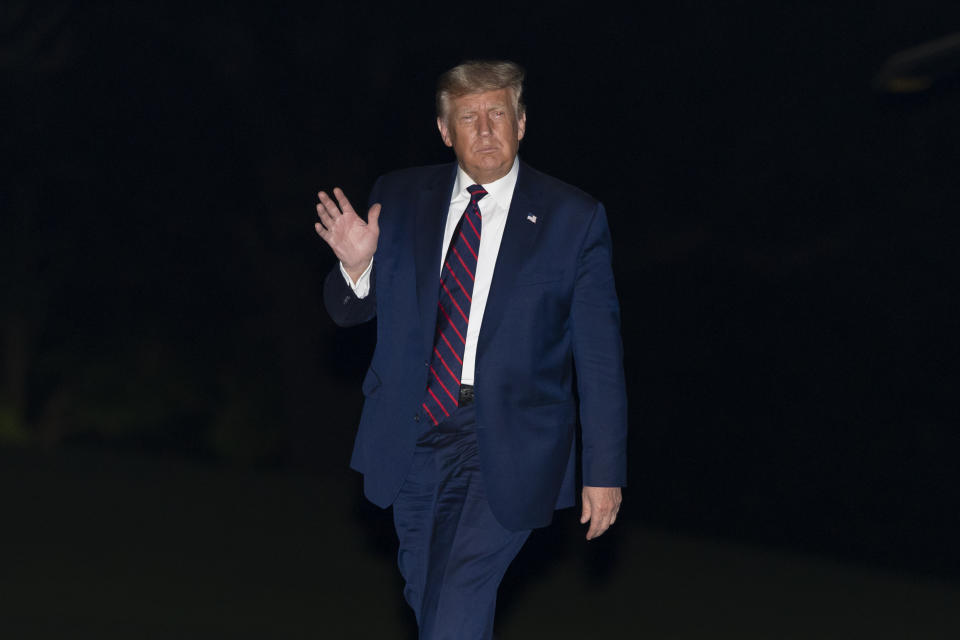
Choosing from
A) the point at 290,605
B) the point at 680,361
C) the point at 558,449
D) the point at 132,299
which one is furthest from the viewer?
the point at 132,299

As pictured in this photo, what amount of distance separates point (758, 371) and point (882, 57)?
2735mm

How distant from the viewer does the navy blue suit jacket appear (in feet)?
14.2

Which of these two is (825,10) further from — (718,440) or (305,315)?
(305,315)

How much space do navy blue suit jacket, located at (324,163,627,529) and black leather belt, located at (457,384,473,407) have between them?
2.8 inches

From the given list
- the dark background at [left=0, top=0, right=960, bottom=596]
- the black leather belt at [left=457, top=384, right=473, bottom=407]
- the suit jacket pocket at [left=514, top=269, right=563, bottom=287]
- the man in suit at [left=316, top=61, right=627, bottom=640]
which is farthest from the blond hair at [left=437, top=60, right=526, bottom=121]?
the dark background at [left=0, top=0, right=960, bottom=596]

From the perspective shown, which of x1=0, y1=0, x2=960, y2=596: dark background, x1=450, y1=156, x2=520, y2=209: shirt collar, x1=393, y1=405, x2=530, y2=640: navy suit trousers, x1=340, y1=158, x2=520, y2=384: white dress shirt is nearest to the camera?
x1=393, y1=405, x2=530, y2=640: navy suit trousers

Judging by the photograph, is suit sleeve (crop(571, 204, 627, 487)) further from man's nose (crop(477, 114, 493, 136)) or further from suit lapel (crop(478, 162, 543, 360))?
man's nose (crop(477, 114, 493, 136))

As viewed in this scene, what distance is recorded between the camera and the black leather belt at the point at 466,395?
4371mm

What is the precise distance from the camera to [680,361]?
12.3m

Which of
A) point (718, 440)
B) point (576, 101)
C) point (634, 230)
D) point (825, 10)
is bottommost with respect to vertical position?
point (718, 440)

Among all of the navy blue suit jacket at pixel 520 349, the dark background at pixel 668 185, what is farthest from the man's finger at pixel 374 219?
the dark background at pixel 668 185

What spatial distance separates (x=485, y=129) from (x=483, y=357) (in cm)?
72

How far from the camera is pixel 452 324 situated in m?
4.38

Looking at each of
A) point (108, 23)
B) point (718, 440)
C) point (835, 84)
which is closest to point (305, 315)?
point (108, 23)
